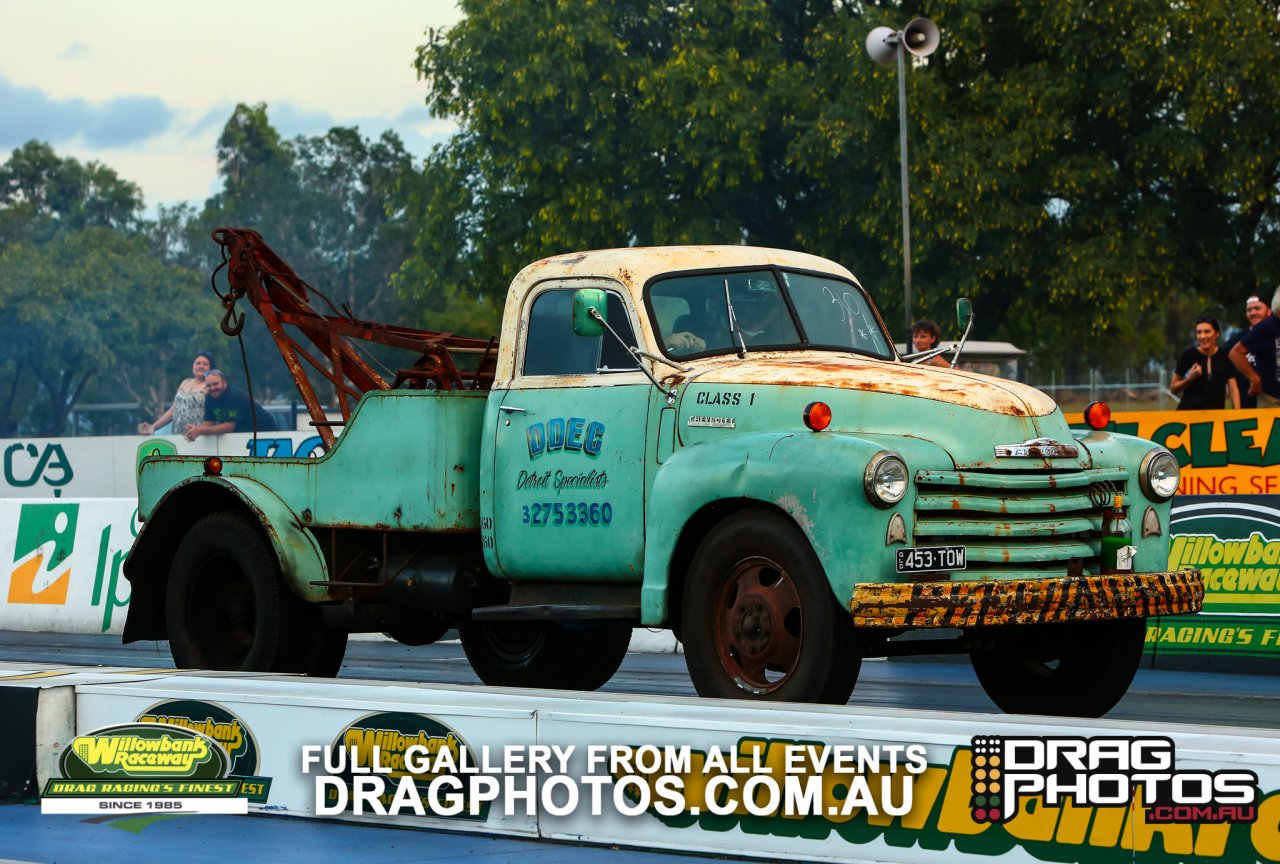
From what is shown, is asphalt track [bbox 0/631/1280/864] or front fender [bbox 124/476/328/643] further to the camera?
front fender [bbox 124/476/328/643]

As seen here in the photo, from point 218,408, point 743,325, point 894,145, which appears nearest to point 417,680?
point 743,325

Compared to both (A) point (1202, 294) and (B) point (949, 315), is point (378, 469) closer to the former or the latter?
(B) point (949, 315)

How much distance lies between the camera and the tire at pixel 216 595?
10633 millimetres

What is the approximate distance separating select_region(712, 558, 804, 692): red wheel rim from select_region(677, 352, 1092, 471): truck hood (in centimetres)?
69

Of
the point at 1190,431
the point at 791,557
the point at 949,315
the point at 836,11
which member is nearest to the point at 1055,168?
the point at 949,315

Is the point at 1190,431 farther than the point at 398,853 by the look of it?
Yes

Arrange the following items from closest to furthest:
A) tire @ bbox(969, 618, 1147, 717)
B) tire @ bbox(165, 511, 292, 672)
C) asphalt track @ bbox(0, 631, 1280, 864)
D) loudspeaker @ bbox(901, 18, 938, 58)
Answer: asphalt track @ bbox(0, 631, 1280, 864) < tire @ bbox(969, 618, 1147, 717) < tire @ bbox(165, 511, 292, 672) < loudspeaker @ bbox(901, 18, 938, 58)

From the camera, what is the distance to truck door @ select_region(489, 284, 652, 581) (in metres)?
9.03

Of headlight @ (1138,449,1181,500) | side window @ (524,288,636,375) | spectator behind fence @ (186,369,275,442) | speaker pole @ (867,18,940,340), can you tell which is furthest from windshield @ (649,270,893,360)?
speaker pole @ (867,18,940,340)

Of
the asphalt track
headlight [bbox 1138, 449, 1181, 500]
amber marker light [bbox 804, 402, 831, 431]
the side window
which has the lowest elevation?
the asphalt track

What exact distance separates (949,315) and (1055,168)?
4001mm

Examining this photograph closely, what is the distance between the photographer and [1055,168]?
39.7 metres

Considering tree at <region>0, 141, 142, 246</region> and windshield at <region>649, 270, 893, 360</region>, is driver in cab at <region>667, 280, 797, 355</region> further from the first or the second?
tree at <region>0, 141, 142, 246</region>

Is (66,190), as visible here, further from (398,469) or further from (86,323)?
(398,469)
